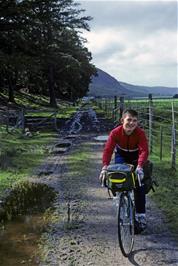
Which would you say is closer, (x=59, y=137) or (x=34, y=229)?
(x=34, y=229)

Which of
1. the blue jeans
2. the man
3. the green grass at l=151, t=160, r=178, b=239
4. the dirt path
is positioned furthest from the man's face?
the green grass at l=151, t=160, r=178, b=239

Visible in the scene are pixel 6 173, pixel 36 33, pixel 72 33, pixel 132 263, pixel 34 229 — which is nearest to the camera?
pixel 132 263

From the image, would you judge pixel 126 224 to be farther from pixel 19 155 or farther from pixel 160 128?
pixel 19 155

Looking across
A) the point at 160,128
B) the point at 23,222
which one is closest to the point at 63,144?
the point at 160,128

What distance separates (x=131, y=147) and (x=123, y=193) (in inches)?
29.8

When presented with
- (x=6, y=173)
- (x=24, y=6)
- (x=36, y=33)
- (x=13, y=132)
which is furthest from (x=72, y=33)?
(x=6, y=173)

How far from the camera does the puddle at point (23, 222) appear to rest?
6.41 m

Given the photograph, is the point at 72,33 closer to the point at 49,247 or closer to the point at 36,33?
the point at 36,33

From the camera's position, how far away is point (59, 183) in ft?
38.2

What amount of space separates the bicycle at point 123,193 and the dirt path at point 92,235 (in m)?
0.18

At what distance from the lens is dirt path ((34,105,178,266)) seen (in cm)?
614

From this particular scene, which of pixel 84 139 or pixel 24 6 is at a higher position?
pixel 24 6

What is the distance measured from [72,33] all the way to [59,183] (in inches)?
2051

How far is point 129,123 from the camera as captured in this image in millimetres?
6570
